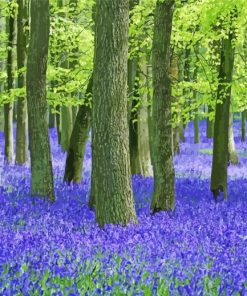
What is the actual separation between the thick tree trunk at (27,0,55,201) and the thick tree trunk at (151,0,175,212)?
103 inches

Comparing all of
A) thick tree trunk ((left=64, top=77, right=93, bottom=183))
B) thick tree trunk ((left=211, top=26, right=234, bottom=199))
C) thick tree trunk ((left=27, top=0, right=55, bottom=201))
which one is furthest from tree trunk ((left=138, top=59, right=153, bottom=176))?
thick tree trunk ((left=27, top=0, right=55, bottom=201))

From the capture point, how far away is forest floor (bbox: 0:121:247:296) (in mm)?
4961

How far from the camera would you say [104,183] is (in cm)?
807

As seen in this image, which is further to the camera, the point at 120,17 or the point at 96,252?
the point at 120,17

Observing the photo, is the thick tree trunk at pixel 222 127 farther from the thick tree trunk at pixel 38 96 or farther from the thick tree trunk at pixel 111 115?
the thick tree trunk at pixel 111 115

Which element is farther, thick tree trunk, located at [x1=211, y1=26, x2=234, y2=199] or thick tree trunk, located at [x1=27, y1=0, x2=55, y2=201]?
thick tree trunk, located at [x1=211, y1=26, x2=234, y2=199]

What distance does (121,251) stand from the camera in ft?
20.6

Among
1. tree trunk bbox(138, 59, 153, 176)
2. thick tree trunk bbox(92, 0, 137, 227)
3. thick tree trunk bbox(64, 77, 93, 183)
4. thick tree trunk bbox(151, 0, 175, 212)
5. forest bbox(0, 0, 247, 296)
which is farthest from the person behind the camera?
tree trunk bbox(138, 59, 153, 176)

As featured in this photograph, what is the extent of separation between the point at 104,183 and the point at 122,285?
3.31 m

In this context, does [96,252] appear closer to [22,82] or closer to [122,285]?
[122,285]

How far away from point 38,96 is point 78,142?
273 cm

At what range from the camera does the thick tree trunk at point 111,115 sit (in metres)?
7.92

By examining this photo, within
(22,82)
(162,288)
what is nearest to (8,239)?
(162,288)

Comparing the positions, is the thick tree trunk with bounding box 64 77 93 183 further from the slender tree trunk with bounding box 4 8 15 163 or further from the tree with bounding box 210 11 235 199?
the slender tree trunk with bounding box 4 8 15 163
